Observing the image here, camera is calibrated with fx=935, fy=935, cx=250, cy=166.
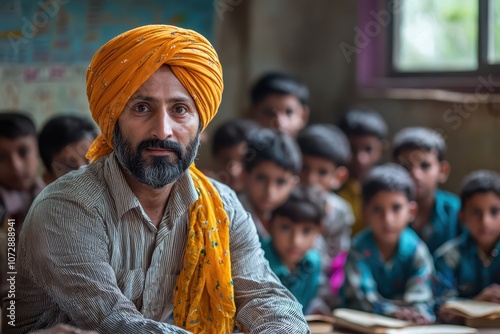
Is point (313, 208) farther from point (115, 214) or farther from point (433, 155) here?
point (115, 214)

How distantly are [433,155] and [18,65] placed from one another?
2198 millimetres

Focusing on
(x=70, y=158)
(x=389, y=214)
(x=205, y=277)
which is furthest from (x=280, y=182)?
(x=205, y=277)

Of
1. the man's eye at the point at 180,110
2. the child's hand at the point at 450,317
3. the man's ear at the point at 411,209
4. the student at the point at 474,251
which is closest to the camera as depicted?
the man's eye at the point at 180,110

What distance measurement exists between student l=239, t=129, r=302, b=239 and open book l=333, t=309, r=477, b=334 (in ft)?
4.44

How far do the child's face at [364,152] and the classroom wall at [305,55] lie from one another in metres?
0.30

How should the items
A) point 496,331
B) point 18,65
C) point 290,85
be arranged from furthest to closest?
point 290,85
point 18,65
point 496,331

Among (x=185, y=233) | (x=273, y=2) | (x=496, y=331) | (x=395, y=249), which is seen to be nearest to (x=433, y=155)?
(x=395, y=249)

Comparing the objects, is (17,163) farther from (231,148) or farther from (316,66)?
(316,66)

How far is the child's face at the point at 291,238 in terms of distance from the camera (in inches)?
169

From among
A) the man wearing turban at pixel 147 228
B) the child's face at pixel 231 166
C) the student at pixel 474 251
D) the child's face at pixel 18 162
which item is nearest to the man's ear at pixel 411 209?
the student at pixel 474 251

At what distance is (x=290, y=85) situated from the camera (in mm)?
5352

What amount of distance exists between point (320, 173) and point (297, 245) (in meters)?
0.74

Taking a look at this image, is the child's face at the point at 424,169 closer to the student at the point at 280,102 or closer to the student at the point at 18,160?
the student at the point at 280,102

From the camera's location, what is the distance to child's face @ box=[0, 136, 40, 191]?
170 inches
